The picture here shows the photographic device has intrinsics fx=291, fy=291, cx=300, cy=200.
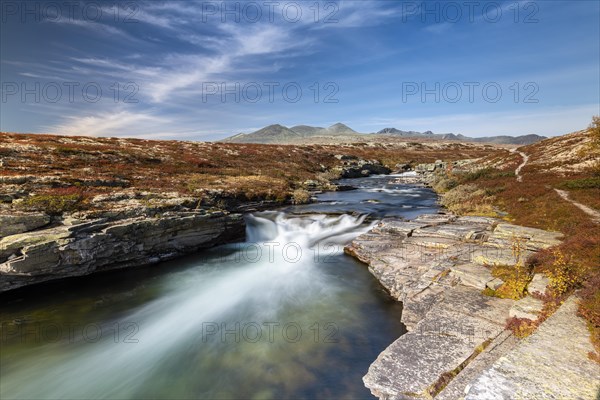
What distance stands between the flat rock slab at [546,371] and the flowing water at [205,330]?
4138mm

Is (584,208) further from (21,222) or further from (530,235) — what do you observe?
(21,222)

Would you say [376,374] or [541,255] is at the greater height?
[541,255]

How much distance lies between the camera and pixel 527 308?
8.34 metres

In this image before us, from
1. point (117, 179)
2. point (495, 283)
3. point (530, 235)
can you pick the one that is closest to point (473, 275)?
point (495, 283)

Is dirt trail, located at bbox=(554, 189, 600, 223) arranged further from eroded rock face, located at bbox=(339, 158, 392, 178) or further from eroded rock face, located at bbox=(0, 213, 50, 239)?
eroded rock face, located at bbox=(339, 158, 392, 178)

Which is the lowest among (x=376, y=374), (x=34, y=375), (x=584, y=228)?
(x=34, y=375)

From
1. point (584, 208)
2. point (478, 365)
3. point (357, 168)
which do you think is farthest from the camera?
point (357, 168)

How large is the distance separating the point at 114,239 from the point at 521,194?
27795 mm

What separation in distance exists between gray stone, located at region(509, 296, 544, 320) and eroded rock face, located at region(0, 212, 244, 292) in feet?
54.1

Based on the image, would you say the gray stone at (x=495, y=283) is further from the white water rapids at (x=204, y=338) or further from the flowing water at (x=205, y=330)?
the white water rapids at (x=204, y=338)

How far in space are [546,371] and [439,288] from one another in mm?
6055

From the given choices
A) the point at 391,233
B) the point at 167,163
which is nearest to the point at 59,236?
the point at 391,233

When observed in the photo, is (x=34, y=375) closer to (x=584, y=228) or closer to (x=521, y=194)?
(x=584, y=228)

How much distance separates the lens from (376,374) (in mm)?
7617
